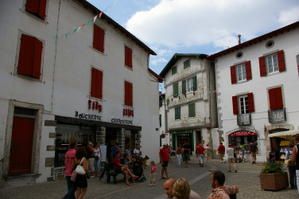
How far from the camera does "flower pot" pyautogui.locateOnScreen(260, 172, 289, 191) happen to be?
26.9 feet

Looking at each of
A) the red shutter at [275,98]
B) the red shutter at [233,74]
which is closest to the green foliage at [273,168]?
the red shutter at [275,98]

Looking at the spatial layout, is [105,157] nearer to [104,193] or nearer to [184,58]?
[104,193]

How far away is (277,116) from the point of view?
1862 centimetres

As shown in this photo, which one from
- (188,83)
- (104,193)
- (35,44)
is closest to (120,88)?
(35,44)

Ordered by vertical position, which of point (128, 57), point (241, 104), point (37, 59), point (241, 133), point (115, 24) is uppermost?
point (115, 24)

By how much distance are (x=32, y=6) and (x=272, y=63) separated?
16.0 m

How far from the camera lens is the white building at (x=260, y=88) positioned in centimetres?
1831

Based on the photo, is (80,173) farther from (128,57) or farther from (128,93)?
(128,57)

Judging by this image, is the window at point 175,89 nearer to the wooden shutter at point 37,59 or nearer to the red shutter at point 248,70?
the red shutter at point 248,70

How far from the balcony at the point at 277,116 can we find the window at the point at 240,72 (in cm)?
333

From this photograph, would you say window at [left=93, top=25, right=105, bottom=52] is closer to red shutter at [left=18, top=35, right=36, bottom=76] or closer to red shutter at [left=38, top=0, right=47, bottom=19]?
red shutter at [left=38, top=0, right=47, bottom=19]

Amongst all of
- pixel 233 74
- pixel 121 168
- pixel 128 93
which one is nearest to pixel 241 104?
pixel 233 74

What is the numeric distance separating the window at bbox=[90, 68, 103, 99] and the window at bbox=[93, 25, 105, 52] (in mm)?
1305

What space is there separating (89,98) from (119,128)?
2.96 meters
